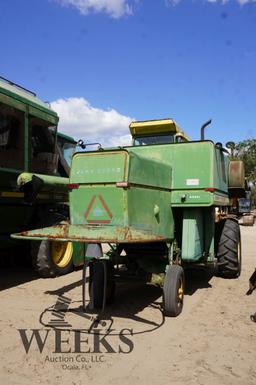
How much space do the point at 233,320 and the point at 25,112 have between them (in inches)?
188

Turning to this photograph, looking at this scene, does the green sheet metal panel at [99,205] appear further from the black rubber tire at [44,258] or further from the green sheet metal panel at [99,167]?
the black rubber tire at [44,258]

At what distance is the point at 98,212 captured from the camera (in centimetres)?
516

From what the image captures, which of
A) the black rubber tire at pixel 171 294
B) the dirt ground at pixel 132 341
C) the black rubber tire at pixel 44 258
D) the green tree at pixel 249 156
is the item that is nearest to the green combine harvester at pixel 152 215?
the black rubber tire at pixel 171 294

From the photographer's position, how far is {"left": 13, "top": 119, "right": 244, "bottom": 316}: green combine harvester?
16.5 ft

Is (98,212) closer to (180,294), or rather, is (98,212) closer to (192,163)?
(180,294)

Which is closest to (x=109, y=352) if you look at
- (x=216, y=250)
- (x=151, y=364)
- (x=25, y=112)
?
(x=151, y=364)

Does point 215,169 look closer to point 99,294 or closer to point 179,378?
point 99,294

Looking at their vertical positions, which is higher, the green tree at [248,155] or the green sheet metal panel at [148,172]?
the green tree at [248,155]

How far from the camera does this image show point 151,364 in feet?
12.3

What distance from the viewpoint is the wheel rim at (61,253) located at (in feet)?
25.3

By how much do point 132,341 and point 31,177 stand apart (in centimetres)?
332

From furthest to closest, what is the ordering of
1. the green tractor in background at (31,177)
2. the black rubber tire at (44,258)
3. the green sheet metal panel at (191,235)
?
the black rubber tire at (44,258) < the green tractor in background at (31,177) < the green sheet metal panel at (191,235)

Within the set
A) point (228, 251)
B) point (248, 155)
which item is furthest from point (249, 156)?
point (228, 251)

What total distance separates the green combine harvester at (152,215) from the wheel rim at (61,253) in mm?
1675
